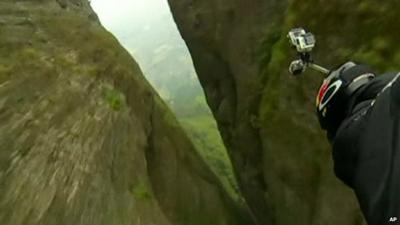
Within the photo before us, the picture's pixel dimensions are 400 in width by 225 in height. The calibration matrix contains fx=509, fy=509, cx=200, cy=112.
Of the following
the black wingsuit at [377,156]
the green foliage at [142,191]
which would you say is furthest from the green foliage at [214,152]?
the black wingsuit at [377,156]

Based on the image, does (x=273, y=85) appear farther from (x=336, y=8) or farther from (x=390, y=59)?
(x=390, y=59)

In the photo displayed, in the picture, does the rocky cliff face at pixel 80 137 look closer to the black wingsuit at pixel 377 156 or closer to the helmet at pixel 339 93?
the helmet at pixel 339 93

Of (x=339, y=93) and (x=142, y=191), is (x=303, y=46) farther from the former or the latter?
(x=142, y=191)

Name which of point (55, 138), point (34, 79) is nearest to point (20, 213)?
point (55, 138)

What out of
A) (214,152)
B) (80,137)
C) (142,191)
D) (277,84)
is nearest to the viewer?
(80,137)

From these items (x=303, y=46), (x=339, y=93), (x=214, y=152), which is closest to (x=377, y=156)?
(x=339, y=93)

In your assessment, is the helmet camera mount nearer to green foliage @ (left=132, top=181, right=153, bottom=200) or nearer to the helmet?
the helmet

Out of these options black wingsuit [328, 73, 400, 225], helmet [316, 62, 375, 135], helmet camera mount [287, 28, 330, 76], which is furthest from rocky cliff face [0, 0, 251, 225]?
black wingsuit [328, 73, 400, 225]
